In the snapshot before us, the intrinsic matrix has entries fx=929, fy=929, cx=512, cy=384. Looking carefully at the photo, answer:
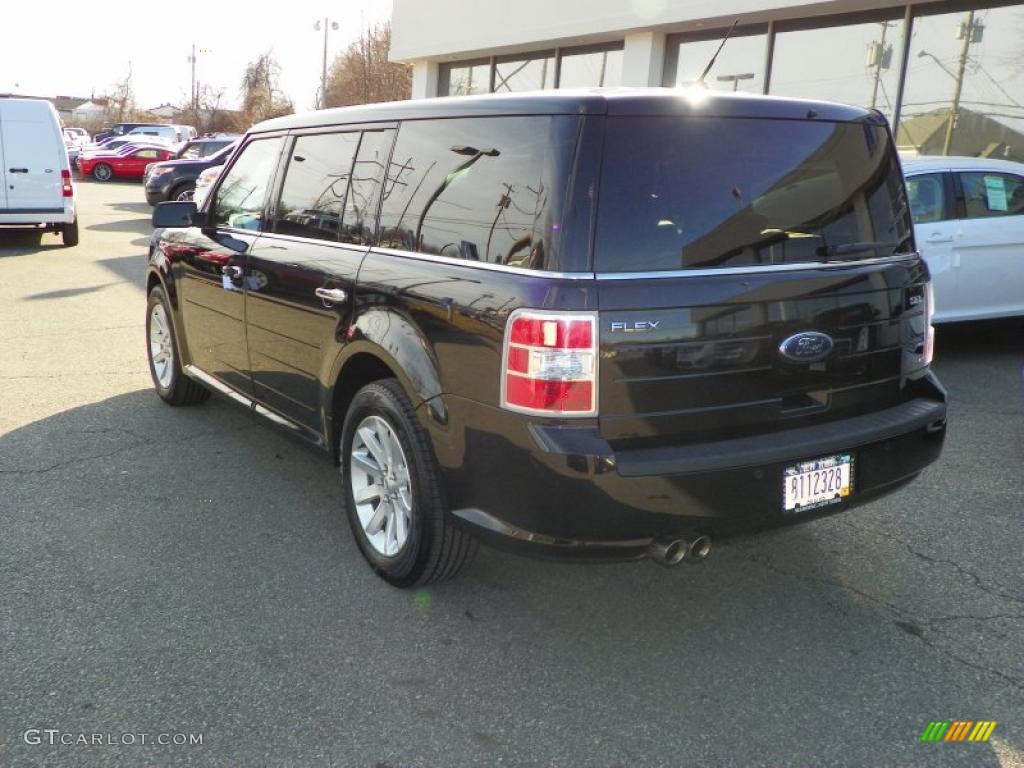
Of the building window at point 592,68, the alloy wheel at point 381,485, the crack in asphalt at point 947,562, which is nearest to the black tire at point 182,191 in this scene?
the building window at point 592,68

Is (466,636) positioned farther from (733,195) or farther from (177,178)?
(177,178)

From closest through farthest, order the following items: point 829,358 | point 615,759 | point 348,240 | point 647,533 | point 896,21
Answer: point 615,759 < point 647,533 < point 829,358 < point 348,240 < point 896,21

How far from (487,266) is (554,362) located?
1.48 feet

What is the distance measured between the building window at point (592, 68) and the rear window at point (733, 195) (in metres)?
11.9

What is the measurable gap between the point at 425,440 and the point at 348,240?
3.32ft

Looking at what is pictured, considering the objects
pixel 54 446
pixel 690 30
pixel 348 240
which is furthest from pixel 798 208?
pixel 690 30

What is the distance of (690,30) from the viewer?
13398 mm

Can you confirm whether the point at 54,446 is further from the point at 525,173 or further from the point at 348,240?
the point at 525,173

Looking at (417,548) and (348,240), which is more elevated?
(348,240)

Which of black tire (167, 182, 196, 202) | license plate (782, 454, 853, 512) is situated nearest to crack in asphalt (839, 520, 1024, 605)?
license plate (782, 454, 853, 512)

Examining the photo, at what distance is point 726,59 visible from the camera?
1320 cm

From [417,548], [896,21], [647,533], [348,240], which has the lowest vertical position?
[417,548]

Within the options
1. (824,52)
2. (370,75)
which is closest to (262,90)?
(370,75)

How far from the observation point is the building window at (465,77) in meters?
18.4
